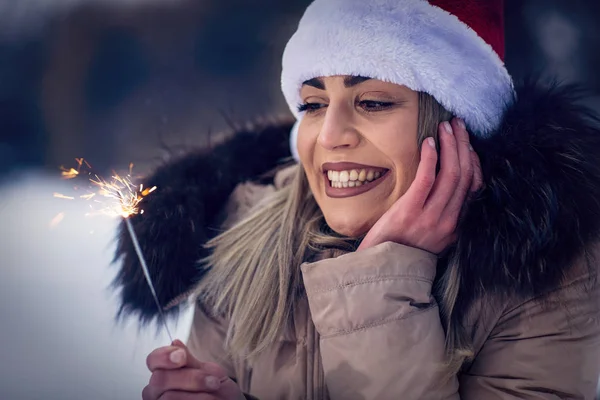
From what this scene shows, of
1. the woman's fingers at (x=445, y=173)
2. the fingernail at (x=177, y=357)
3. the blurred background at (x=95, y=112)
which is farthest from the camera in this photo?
the blurred background at (x=95, y=112)

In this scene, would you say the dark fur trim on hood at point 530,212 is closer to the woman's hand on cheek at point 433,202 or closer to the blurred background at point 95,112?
the woman's hand on cheek at point 433,202

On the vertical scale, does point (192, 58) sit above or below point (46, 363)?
above

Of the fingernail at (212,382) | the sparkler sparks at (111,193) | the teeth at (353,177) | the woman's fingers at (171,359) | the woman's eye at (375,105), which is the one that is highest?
the woman's eye at (375,105)

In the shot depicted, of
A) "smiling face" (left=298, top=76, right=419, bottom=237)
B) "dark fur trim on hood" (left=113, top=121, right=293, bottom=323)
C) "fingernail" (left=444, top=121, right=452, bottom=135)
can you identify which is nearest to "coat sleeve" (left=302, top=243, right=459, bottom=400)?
"smiling face" (left=298, top=76, right=419, bottom=237)

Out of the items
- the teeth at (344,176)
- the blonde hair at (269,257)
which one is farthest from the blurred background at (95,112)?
the teeth at (344,176)

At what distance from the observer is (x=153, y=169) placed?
1238 mm

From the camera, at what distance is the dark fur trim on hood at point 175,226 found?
1166 mm

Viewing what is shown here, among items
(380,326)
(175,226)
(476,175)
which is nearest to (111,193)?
(175,226)

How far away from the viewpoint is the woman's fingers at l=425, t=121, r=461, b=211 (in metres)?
0.99

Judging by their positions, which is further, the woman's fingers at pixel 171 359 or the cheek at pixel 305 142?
the cheek at pixel 305 142

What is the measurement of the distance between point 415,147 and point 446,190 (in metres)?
0.09

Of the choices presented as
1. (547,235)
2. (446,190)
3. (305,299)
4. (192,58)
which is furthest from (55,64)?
Answer: (547,235)

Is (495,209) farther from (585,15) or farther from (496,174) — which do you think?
(585,15)

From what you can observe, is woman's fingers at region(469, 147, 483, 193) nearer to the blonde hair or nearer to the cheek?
the blonde hair
